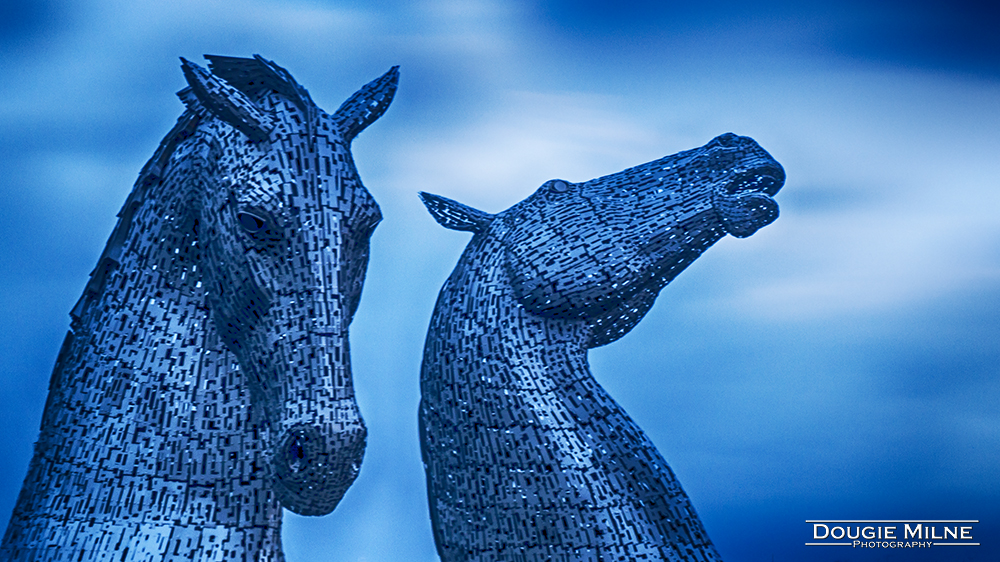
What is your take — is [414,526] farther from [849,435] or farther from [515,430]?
[849,435]

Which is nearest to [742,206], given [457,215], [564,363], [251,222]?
[564,363]

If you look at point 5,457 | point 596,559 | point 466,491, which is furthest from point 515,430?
point 5,457

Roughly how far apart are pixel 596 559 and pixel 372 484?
87 cm

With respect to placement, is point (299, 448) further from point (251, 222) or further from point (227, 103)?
point (227, 103)

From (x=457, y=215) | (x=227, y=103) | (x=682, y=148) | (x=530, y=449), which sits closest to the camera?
(x=227, y=103)

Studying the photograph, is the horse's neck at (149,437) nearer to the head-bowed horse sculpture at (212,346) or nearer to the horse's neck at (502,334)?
the head-bowed horse sculpture at (212,346)

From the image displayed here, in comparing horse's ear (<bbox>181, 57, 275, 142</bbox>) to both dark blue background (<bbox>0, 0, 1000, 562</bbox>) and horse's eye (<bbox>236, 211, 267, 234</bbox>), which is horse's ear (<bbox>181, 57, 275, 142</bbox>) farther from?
dark blue background (<bbox>0, 0, 1000, 562</bbox>)

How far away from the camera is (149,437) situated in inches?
43.9

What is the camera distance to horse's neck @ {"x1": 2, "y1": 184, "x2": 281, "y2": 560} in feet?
3.58

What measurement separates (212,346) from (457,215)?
2.18 feet

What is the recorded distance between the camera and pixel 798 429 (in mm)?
2361

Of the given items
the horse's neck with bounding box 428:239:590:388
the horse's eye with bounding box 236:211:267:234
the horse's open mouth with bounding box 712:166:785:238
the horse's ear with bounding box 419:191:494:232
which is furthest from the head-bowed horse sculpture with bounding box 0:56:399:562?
the horse's open mouth with bounding box 712:166:785:238

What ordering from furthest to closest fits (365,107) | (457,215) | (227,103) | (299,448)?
(457,215)
(365,107)
(227,103)
(299,448)

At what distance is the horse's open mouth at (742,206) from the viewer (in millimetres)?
1566
